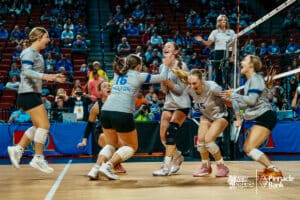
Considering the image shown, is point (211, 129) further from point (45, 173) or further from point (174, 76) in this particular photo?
point (45, 173)

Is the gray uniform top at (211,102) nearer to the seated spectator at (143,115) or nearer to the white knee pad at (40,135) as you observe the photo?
the white knee pad at (40,135)

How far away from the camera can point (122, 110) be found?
7078 mm

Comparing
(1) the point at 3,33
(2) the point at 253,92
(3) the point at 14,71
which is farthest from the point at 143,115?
(1) the point at 3,33

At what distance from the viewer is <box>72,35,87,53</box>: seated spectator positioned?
19828 millimetres

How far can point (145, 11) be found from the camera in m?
23.5

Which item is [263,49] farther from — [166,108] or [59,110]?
[166,108]

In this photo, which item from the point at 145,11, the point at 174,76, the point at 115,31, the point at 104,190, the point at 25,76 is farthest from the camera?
the point at 145,11

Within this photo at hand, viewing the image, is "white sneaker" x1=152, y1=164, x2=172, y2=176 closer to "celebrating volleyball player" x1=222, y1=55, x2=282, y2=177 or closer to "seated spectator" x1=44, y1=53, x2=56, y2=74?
"celebrating volleyball player" x1=222, y1=55, x2=282, y2=177

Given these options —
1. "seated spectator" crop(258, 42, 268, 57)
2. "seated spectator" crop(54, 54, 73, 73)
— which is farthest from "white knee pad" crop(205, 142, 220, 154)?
"seated spectator" crop(258, 42, 268, 57)

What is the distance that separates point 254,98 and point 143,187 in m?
1.79

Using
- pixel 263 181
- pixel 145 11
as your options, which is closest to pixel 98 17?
pixel 145 11

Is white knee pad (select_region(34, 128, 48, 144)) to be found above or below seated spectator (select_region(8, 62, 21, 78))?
below

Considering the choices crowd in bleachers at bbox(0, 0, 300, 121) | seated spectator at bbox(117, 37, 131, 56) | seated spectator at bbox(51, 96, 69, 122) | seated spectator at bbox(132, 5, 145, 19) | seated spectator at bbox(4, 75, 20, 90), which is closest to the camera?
seated spectator at bbox(51, 96, 69, 122)

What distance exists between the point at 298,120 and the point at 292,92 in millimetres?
2410
